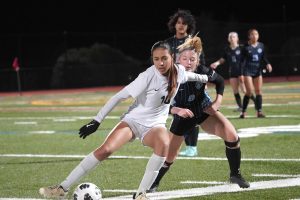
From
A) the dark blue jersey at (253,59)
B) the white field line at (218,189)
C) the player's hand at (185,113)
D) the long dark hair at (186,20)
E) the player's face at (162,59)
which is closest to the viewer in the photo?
the player's face at (162,59)

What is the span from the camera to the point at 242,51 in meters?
18.2

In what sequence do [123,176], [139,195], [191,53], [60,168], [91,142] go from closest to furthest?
1. [139,195]
2. [191,53]
3. [123,176]
4. [60,168]
5. [91,142]

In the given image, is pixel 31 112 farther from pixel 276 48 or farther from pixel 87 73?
pixel 276 48

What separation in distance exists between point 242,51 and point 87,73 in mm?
18020

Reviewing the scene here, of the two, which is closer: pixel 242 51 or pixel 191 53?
pixel 191 53

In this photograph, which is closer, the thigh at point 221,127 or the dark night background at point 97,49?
the thigh at point 221,127

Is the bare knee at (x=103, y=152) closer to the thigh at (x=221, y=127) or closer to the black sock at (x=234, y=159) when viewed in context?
the thigh at (x=221, y=127)

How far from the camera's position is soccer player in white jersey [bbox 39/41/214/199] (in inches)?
303

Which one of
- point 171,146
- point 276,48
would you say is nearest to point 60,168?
point 171,146

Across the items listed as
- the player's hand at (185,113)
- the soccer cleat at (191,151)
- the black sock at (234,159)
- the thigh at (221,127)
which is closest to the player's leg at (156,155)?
the player's hand at (185,113)

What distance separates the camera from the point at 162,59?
7781mm

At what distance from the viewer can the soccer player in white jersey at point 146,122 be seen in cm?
770

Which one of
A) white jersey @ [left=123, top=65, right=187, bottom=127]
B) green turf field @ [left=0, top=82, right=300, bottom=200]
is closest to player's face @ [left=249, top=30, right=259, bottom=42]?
green turf field @ [left=0, top=82, right=300, bottom=200]

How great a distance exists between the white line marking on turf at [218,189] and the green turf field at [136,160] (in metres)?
0.01
